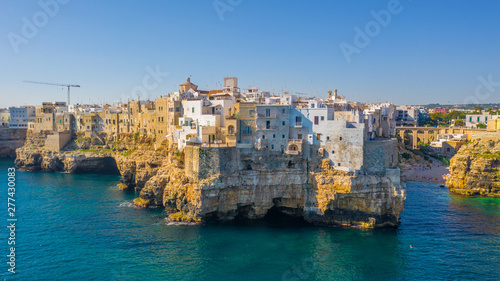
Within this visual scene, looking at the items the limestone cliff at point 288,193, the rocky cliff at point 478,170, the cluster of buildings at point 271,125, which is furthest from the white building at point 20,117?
the rocky cliff at point 478,170

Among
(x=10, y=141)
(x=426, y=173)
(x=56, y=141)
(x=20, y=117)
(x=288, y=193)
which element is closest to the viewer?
(x=288, y=193)

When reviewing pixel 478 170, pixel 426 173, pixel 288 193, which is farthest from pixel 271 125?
pixel 426 173

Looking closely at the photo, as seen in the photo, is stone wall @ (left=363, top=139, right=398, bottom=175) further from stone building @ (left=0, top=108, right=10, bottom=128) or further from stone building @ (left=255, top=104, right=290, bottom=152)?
stone building @ (left=0, top=108, right=10, bottom=128)

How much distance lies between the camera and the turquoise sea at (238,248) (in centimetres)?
2822

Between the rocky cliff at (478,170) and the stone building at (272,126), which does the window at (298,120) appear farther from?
the rocky cliff at (478,170)

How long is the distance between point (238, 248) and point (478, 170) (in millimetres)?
41431

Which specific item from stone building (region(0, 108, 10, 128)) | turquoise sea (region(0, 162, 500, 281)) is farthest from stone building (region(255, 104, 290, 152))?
stone building (region(0, 108, 10, 128))

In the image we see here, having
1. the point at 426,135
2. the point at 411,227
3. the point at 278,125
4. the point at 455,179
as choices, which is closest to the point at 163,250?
the point at 278,125

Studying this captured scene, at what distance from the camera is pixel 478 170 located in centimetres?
5494

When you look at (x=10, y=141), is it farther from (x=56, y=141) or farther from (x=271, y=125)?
(x=271, y=125)

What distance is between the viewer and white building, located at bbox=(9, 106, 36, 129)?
301ft

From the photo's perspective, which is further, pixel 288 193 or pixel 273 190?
pixel 288 193

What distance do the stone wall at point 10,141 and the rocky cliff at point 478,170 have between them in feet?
304

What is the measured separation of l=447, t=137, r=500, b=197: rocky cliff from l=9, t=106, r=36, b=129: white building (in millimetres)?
93988
